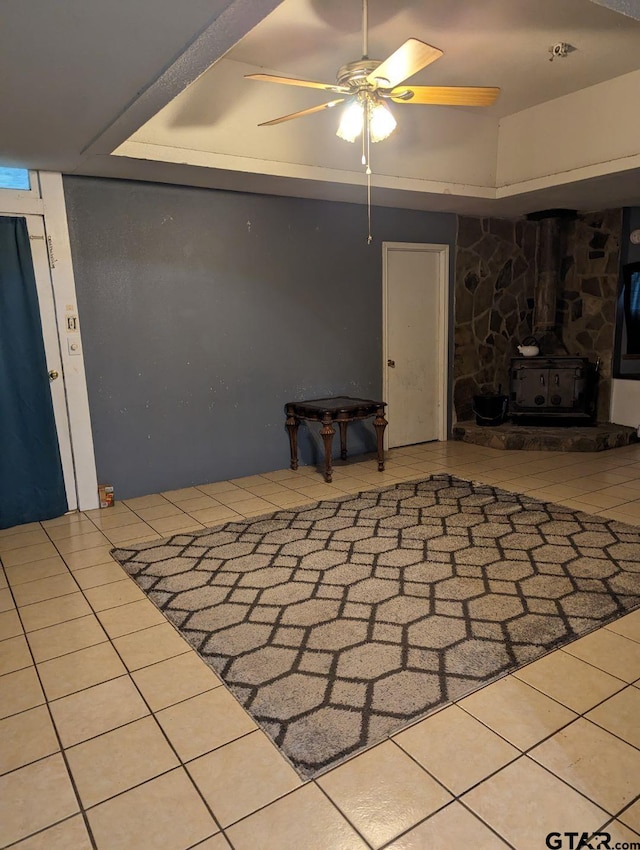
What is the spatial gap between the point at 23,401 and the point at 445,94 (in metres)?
3.06

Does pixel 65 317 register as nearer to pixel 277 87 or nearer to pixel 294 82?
pixel 277 87

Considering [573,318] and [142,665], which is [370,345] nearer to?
[573,318]

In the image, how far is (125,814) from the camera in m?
1.52

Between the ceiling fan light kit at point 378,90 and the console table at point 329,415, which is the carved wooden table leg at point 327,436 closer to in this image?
the console table at point 329,415

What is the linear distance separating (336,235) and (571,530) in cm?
306

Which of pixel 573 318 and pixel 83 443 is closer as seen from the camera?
pixel 83 443

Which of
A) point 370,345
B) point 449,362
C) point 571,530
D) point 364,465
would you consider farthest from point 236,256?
point 571,530

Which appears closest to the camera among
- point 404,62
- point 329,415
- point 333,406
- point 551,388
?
point 404,62

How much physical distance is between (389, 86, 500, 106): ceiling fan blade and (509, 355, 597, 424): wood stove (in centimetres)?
338

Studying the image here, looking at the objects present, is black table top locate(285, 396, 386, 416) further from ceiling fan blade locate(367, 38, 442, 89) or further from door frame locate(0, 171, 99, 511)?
ceiling fan blade locate(367, 38, 442, 89)

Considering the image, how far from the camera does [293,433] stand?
15.5 feet

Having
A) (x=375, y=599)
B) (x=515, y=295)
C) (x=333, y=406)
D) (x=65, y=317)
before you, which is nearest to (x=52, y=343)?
(x=65, y=317)

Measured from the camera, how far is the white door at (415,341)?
5.31m

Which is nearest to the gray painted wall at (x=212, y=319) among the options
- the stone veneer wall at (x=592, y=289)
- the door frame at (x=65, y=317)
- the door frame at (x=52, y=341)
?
the door frame at (x=65, y=317)
